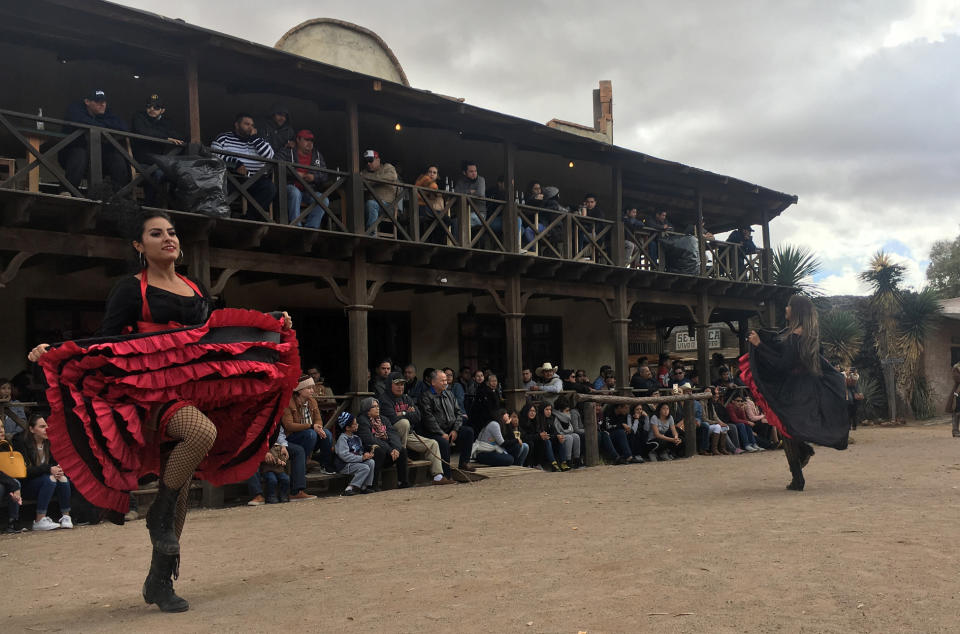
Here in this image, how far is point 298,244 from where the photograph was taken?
1212 cm

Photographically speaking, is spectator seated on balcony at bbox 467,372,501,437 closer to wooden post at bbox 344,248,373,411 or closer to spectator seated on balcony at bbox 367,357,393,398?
wooden post at bbox 344,248,373,411

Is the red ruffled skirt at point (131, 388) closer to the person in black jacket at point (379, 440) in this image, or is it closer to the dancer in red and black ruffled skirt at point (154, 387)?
the dancer in red and black ruffled skirt at point (154, 387)

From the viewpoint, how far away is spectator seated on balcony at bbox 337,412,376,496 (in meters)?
10.7

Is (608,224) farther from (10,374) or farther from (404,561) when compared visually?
(404,561)

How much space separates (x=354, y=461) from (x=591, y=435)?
14.3ft

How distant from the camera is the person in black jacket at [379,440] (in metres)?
10.9

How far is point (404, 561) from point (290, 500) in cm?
491

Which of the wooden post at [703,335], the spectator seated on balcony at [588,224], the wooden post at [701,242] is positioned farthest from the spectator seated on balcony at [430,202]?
the wooden post at [703,335]

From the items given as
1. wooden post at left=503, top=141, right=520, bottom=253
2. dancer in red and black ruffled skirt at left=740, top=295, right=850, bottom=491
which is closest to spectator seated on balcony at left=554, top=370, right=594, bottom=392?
wooden post at left=503, top=141, right=520, bottom=253

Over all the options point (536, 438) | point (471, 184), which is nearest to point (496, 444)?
point (536, 438)

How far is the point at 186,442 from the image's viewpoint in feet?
14.2

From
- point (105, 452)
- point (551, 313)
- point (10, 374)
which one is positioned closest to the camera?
point (105, 452)

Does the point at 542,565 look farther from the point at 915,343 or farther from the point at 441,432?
the point at 915,343

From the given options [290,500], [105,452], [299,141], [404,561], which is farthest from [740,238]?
[105,452]
